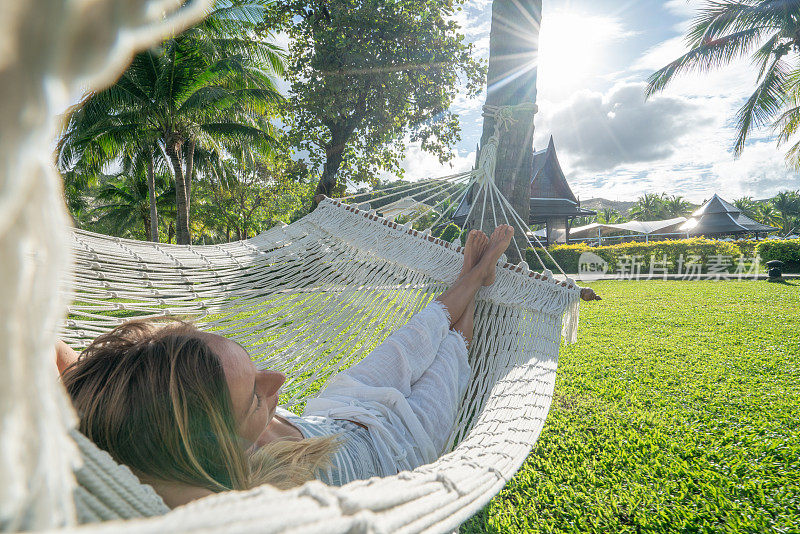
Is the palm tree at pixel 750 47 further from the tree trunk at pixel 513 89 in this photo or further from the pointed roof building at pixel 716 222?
the tree trunk at pixel 513 89

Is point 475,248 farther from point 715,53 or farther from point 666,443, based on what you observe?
point 715,53

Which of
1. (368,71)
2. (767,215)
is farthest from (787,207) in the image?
(368,71)

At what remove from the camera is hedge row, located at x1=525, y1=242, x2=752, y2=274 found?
880cm

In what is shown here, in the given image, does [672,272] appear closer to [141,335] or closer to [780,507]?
[780,507]

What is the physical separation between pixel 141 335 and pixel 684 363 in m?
2.86

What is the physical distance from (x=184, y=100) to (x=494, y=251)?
692 centimetres

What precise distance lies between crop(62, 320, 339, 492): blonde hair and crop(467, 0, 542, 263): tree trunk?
1423 millimetres

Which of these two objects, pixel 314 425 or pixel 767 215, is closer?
pixel 314 425

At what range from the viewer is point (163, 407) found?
1.86ft

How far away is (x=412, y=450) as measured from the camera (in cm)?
102

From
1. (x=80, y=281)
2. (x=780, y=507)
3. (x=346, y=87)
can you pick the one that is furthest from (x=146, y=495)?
(x=346, y=87)

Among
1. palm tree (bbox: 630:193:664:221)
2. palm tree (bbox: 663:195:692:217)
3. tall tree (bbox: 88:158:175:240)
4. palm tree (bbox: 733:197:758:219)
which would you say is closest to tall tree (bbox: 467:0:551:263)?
tall tree (bbox: 88:158:175:240)

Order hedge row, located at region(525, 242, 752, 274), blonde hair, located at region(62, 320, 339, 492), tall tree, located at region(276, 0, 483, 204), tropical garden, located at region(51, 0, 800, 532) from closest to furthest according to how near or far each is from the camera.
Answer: blonde hair, located at region(62, 320, 339, 492) → tropical garden, located at region(51, 0, 800, 532) → tall tree, located at region(276, 0, 483, 204) → hedge row, located at region(525, 242, 752, 274)

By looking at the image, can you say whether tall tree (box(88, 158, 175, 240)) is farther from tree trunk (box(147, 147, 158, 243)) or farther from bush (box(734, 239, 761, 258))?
bush (box(734, 239, 761, 258))
